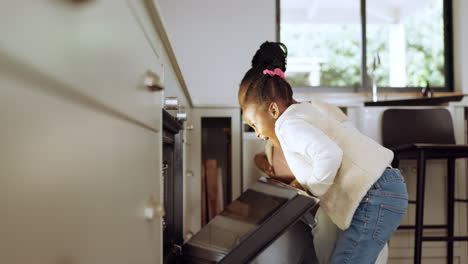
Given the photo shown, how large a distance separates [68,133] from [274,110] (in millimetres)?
1015

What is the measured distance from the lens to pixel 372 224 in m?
1.15

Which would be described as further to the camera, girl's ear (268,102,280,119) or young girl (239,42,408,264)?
girl's ear (268,102,280,119)

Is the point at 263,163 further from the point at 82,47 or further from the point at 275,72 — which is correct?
the point at 82,47

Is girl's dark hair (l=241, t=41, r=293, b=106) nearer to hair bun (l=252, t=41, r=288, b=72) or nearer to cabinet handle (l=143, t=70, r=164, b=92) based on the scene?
hair bun (l=252, t=41, r=288, b=72)

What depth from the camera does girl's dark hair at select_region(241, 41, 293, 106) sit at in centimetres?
130

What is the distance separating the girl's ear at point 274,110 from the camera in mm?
1289

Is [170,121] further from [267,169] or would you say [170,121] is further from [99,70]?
[267,169]

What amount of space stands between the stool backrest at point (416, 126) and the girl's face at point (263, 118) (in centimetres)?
103

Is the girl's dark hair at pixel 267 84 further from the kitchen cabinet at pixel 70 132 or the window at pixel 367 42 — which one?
the window at pixel 367 42

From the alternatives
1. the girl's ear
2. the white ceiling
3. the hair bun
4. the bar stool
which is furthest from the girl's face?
the white ceiling

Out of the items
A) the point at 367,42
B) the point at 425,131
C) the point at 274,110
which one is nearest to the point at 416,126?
the point at 425,131

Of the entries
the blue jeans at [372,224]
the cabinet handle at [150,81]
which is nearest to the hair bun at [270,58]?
the blue jeans at [372,224]

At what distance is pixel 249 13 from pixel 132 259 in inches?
90.3

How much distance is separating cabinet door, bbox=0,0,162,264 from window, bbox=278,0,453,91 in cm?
233
